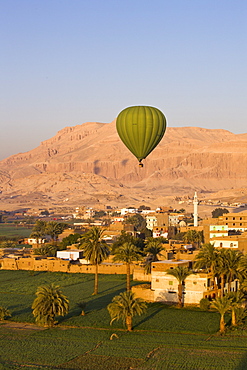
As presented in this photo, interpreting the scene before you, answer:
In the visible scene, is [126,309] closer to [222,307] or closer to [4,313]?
[222,307]

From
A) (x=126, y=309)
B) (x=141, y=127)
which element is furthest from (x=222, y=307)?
(x=141, y=127)

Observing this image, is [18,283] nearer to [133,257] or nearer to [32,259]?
[32,259]

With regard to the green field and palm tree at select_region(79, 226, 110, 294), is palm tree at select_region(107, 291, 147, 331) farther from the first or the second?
palm tree at select_region(79, 226, 110, 294)

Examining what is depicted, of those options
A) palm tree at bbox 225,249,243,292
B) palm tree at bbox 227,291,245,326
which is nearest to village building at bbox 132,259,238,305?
palm tree at bbox 225,249,243,292

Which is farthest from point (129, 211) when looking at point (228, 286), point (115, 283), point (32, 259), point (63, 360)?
point (63, 360)

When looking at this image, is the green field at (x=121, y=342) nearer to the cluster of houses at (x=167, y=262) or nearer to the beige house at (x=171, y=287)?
the beige house at (x=171, y=287)

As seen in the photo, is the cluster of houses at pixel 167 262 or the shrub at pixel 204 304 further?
the cluster of houses at pixel 167 262

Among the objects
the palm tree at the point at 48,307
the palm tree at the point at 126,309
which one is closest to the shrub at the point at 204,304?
the palm tree at the point at 126,309
